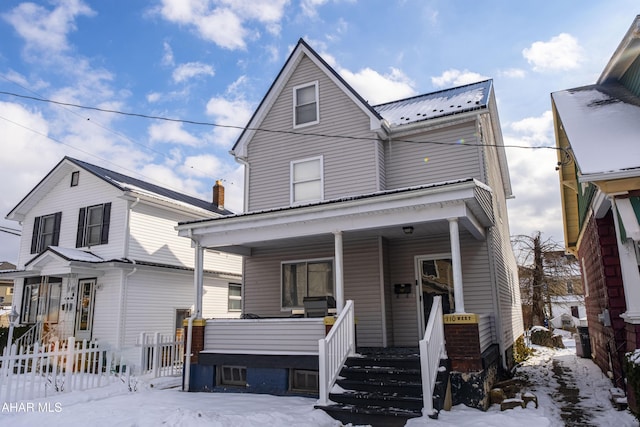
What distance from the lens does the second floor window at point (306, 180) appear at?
1291cm

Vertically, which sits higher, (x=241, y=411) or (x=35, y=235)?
(x=35, y=235)

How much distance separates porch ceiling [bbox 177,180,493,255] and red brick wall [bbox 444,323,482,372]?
2051 millimetres

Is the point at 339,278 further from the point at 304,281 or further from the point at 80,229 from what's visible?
the point at 80,229

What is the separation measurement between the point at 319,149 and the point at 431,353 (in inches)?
286

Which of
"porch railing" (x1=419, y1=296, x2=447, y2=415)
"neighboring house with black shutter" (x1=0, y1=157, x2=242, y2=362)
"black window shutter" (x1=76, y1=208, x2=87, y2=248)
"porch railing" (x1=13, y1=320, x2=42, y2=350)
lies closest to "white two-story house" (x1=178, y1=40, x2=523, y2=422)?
"porch railing" (x1=419, y1=296, x2=447, y2=415)

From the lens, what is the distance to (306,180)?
42.9 ft

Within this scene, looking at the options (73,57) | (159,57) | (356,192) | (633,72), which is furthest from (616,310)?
(73,57)

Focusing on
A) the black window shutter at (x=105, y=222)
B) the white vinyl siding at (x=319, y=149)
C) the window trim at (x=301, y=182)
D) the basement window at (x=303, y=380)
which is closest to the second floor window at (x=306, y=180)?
the window trim at (x=301, y=182)

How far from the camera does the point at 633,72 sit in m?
9.52

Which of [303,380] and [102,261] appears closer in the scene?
[303,380]

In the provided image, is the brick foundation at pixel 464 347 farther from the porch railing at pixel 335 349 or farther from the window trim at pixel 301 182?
the window trim at pixel 301 182

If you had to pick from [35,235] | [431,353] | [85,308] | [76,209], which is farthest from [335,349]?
[35,235]

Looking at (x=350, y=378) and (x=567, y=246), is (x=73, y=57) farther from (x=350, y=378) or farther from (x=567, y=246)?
(x=567, y=246)

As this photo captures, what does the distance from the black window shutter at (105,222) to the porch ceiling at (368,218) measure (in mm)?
7230
